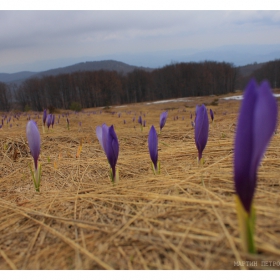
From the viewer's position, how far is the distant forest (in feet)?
164

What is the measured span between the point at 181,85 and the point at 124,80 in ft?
40.0

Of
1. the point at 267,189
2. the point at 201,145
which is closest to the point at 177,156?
the point at 201,145

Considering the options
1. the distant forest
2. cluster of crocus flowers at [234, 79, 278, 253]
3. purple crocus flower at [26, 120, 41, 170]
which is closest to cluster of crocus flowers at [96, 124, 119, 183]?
purple crocus flower at [26, 120, 41, 170]

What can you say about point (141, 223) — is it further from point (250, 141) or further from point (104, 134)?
point (104, 134)

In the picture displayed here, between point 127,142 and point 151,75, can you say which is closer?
point 127,142

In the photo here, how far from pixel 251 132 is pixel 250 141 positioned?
1.0 inches

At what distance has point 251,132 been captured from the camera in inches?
25.6

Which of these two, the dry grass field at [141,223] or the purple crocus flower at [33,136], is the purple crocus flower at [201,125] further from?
the purple crocus flower at [33,136]

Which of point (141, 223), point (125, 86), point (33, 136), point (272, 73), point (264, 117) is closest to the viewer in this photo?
point (264, 117)

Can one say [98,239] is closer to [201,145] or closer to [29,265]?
[29,265]

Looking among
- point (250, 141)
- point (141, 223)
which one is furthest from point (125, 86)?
point (250, 141)

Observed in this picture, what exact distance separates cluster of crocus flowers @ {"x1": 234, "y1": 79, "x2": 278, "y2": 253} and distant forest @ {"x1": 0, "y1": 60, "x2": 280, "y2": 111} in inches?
1947

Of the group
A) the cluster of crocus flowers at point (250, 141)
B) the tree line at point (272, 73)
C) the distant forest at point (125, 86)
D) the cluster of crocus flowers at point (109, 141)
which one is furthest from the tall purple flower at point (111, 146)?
the tree line at point (272, 73)

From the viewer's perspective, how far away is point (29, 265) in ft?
2.70
